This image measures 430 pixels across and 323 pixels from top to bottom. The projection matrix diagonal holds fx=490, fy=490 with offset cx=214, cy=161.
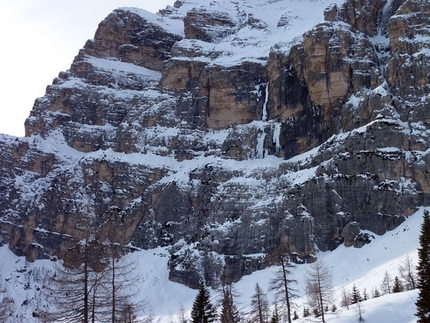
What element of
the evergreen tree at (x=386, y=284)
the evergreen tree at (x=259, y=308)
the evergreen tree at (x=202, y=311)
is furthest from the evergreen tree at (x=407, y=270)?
the evergreen tree at (x=202, y=311)

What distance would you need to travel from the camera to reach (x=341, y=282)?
6838cm

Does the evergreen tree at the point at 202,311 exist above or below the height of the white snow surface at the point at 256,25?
below

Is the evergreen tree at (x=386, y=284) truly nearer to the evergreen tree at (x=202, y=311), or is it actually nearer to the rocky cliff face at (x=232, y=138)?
the rocky cliff face at (x=232, y=138)

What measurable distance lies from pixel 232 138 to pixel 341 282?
4815 centimetres

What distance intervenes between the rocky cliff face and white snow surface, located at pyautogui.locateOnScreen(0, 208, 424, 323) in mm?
2506

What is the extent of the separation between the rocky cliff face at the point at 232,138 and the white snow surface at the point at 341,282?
2.51 meters

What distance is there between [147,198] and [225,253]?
3034 centimetres

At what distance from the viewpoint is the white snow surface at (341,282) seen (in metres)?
39.6

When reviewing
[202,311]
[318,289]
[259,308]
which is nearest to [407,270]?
[318,289]

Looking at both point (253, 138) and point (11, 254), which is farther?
point (11, 254)

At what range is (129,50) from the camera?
6009 inches

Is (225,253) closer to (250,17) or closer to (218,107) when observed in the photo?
(218,107)

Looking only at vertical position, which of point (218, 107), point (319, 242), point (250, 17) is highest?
point (250, 17)

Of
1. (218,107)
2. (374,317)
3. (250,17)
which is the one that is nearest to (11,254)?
(218,107)
